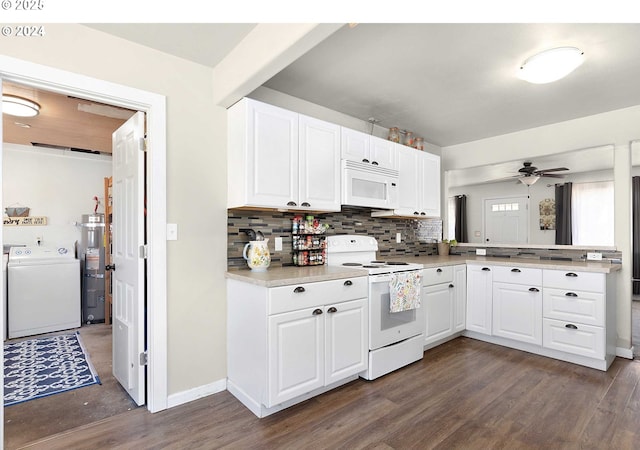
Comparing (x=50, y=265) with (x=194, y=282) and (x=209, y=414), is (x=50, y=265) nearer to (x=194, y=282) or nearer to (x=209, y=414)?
(x=194, y=282)

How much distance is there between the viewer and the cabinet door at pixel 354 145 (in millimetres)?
2949

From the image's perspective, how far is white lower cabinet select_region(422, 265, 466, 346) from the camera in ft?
10.5

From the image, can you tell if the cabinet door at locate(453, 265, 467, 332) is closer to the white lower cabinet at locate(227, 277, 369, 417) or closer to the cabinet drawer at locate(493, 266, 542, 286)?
the cabinet drawer at locate(493, 266, 542, 286)

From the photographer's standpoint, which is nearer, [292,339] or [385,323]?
[292,339]

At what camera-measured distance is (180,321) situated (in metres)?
2.29

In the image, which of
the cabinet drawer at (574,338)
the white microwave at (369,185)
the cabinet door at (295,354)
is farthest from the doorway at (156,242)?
the cabinet drawer at (574,338)

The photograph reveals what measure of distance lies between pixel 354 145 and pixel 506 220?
7.68 feet

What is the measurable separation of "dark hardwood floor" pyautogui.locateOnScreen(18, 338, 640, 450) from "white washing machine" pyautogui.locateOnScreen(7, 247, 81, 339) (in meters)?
2.63

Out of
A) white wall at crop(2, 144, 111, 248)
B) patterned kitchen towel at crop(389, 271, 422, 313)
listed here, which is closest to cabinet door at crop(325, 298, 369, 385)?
patterned kitchen towel at crop(389, 271, 422, 313)

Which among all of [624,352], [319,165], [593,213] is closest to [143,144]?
[319,165]

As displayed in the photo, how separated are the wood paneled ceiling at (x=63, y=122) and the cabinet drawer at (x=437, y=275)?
3.14 meters

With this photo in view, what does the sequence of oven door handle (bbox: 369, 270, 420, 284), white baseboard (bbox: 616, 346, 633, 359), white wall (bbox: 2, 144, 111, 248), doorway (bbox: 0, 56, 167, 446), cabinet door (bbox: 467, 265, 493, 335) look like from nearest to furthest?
doorway (bbox: 0, 56, 167, 446)
oven door handle (bbox: 369, 270, 420, 284)
white baseboard (bbox: 616, 346, 633, 359)
cabinet door (bbox: 467, 265, 493, 335)
white wall (bbox: 2, 144, 111, 248)

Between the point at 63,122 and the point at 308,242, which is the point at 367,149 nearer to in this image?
the point at 308,242

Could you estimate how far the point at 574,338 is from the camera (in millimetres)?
2957
